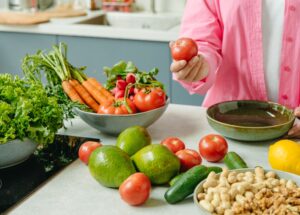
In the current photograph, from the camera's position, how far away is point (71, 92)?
1.40 m

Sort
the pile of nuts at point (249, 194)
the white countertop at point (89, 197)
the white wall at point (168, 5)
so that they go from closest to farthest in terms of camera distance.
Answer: the pile of nuts at point (249, 194), the white countertop at point (89, 197), the white wall at point (168, 5)

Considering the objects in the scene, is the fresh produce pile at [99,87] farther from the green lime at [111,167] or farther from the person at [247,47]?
the green lime at [111,167]

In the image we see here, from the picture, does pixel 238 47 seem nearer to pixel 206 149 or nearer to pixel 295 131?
pixel 295 131

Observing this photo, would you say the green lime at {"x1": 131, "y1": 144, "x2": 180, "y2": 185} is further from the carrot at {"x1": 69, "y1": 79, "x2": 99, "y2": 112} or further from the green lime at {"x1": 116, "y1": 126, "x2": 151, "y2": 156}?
the carrot at {"x1": 69, "y1": 79, "x2": 99, "y2": 112}

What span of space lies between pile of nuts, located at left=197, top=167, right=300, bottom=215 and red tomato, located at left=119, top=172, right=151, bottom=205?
0.37 feet

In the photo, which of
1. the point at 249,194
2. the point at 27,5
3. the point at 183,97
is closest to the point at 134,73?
the point at 249,194

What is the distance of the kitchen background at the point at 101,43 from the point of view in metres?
2.56

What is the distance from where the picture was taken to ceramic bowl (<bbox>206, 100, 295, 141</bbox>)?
127 cm

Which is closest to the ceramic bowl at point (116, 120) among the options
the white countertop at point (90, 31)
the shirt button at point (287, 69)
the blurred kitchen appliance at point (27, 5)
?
the shirt button at point (287, 69)

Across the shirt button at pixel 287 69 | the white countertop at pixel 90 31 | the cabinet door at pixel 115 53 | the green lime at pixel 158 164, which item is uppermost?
the shirt button at pixel 287 69

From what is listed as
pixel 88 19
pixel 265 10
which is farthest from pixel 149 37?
pixel 265 10

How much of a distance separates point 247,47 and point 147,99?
44 cm

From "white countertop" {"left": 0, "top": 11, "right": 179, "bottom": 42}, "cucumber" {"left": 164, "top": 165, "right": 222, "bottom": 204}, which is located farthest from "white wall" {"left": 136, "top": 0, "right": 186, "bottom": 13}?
"cucumber" {"left": 164, "top": 165, "right": 222, "bottom": 204}

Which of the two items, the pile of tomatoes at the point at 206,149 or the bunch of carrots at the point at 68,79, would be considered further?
the bunch of carrots at the point at 68,79
